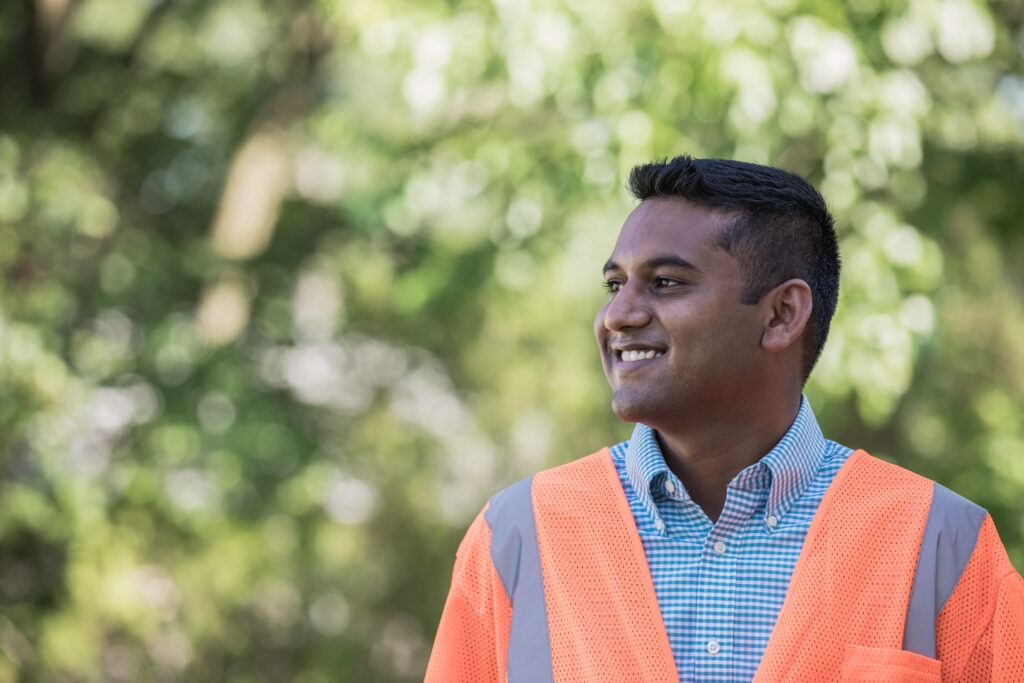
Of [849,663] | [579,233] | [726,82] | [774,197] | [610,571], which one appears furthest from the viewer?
[579,233]

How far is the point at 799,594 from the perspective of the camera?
1.91 meters

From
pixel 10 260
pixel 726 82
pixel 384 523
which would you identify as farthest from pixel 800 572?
pixel 384 523

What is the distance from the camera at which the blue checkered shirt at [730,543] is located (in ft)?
6.35

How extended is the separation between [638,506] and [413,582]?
22.8ft

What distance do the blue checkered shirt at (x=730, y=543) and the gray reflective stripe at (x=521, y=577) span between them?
160mm

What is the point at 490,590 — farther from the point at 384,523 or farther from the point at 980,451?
the point at 384,523

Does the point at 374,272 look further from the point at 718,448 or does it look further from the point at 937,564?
the point at 937,564

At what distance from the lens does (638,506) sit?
2100 mm

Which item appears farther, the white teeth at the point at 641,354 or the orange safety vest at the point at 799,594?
the white teeth at the point at 641,354

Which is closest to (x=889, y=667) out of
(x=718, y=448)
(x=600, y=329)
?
(x=718, y=448)

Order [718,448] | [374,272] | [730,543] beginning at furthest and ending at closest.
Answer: [374,272], [718,448], [730,543]

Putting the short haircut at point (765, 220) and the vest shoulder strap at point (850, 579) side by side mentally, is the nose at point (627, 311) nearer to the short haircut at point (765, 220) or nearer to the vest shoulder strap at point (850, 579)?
the short haircut at point (765, 220)

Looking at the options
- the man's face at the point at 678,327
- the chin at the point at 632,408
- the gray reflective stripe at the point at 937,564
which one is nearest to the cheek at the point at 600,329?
the man's face at the point at 678,327

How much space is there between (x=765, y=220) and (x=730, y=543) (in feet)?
1.65
